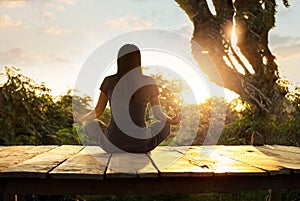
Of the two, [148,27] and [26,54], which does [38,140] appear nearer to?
[26,54]

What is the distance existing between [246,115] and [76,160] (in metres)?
6.66

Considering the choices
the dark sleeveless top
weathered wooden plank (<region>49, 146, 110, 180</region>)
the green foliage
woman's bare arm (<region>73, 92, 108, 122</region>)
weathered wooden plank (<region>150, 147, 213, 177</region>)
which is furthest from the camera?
the green foliage

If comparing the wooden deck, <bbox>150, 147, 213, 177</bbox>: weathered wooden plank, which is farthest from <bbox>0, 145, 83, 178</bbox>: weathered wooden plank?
<bbox>150, 147, 213, 177</bbox>: weathered wooden plank

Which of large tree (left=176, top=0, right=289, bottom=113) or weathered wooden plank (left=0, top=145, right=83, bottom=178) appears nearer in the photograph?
weathered wooden plank (left=0, top=145, right=83, bottom=178)

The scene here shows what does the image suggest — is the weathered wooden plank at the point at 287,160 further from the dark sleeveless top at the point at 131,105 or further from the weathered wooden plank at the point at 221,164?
the dark sleeveless top at the point at 131,105

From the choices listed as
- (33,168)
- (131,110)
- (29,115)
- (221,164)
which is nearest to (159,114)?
(131,110)

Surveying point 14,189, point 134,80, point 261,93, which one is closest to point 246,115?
point 261,93

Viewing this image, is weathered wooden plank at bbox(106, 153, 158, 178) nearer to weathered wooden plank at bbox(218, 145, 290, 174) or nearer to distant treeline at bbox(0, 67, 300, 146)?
weathered wooden plank at bbox(218, 145, 290, 174)

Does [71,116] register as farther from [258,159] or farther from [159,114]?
[258,159]

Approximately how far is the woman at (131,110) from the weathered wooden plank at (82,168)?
304 millimetres

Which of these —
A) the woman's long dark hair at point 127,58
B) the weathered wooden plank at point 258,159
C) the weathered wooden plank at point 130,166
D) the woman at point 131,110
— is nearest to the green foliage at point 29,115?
the woman at point 131,110

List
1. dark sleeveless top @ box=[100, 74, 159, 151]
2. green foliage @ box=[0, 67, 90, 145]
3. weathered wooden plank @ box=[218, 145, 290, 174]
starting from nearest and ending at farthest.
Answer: weathered wooden plank @ box=[218, 145, 290, 174] < dark sleeveless top @ box=[100, 74, 159, 151] < green foliage @ box=[0, 67, 90, 145]

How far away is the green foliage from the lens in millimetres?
7539

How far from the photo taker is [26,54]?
7957 mm
